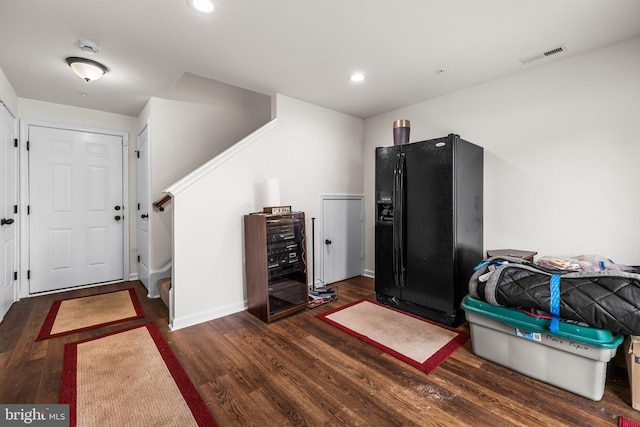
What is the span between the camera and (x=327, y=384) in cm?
187

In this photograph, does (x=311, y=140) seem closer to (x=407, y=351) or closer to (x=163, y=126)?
(x=163, y=126)

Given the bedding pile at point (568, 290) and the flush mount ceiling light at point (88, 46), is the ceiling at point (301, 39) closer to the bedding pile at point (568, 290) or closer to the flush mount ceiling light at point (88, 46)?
the flush mount ceiling light at point (88, 46)

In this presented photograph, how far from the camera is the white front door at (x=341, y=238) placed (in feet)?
13.0

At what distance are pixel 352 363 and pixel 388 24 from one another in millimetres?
2501

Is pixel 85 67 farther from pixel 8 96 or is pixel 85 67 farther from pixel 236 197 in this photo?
pixel 236 197

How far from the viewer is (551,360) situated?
A: 1838mm

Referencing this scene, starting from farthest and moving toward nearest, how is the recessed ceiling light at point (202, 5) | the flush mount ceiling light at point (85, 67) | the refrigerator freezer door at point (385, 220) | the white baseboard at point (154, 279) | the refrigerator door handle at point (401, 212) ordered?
the white baseboard at point (154, 279), the refrigerator freezer door at point (385, 220), the refrigerator door handle at point (401, 212), the flush mount ceiling light at point (85, 67), the recessed ceiling light at point (202, 5)

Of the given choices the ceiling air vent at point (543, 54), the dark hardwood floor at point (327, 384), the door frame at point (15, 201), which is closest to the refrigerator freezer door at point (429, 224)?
the dark hardwood floor at point (327, 384)

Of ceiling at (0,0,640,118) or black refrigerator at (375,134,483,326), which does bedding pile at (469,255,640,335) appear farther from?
ceiling at (0,0,640,118)

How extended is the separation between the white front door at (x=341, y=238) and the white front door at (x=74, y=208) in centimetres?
296

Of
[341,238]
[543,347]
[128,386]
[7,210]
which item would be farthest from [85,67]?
[543,347]

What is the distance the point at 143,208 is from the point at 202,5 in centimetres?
296

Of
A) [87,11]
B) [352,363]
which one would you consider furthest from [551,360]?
[87,11]

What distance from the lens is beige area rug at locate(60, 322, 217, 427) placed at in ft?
5.18
